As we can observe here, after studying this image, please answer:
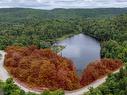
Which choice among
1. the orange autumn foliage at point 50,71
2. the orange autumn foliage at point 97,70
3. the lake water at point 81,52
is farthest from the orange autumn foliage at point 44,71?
the lake water at point 81,52

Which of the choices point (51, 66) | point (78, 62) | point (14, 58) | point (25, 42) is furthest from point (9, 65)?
point (25, 42)

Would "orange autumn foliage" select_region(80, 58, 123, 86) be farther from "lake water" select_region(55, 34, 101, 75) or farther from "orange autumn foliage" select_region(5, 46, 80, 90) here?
"lake water" select_region(55, 34, 101, 75)

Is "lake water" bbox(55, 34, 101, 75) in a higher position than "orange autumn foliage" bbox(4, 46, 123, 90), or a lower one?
lower

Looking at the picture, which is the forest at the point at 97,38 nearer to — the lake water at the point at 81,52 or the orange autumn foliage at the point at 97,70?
the lake water at the point at 81,52

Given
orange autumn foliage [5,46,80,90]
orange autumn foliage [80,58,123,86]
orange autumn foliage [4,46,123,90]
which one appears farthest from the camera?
orange autumn foliage [80,58,123,86]

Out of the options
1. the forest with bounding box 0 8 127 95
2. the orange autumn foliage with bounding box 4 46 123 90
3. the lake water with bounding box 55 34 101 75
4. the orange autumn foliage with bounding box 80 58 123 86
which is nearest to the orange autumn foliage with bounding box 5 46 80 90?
the orange autumn foliage with bounding box 4 46 123 90

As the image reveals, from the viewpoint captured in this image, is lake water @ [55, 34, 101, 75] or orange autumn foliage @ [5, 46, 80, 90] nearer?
orange autumn foliage @ [5, 46, 80, 90]

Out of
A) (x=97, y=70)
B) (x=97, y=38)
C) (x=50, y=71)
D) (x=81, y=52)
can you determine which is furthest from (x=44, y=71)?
(x=97, y=38)

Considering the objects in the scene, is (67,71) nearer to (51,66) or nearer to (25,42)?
(51,66)
